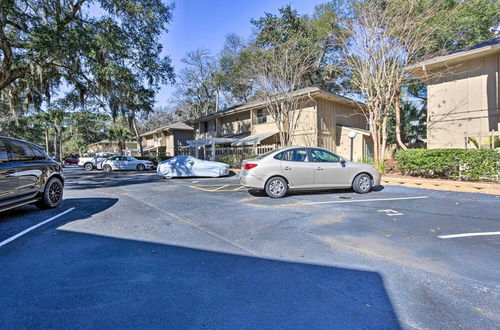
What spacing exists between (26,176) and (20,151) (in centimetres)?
62

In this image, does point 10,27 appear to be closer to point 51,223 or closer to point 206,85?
point 51,223

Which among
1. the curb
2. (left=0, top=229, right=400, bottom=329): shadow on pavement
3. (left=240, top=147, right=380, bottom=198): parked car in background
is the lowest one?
(left=0, top=229, right=400, bottom=329): shadow on pavement

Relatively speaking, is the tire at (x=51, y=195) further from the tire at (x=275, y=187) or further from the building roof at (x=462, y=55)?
the building roof at (x=462, y=55)

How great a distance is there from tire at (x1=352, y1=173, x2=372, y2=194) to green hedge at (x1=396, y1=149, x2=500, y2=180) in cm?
323

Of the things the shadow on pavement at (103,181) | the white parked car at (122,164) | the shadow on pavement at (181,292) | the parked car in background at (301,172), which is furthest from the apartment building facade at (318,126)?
the shadow on pavement at (181,292)

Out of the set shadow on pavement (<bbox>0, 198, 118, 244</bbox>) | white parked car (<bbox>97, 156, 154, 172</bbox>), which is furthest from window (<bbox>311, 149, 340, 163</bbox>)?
white parked car (<bbox>97, 156, 154, 172</bbox>)

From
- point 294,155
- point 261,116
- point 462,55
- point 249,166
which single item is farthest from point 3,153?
point 261,116

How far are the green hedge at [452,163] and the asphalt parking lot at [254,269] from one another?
326 cm

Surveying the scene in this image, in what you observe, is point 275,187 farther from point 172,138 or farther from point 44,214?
point 172,138

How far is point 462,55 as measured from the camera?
11.4 meters

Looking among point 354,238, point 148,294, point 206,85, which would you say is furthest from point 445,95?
point 206,85

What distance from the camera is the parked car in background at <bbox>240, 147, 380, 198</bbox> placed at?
7258 millimetres

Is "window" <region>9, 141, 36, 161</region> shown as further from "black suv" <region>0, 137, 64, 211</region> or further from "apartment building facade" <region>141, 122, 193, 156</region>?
"apartment building facade" <region>141, 122, 193, 156</region>

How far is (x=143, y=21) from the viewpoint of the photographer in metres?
14.9
